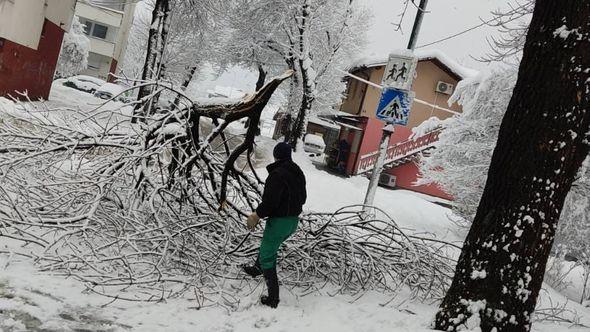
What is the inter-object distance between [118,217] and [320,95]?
31175 millimetres

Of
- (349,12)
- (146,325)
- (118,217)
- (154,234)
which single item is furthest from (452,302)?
(349,12)

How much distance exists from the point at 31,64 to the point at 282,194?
16.3 metres

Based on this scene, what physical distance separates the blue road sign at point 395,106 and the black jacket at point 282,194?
385 centimetres

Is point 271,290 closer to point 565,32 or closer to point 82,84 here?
point 565,32

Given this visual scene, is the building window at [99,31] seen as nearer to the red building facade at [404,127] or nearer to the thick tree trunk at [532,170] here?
the red building facade at [404,127]

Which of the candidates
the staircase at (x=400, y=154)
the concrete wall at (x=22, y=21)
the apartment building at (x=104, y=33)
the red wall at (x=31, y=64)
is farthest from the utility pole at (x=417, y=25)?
the apartment building at (x=104, y=33)

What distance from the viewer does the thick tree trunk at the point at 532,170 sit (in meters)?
3.84

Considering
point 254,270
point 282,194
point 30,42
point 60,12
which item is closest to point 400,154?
point 60,12

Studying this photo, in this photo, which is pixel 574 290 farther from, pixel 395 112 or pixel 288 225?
pixel 288 225

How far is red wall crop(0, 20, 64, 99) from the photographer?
15246 millimetres

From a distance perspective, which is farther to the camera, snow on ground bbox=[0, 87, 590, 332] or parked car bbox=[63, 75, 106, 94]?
parked car bbox=[63, 75, 106, 94]

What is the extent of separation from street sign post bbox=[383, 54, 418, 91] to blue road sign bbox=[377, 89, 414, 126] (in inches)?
4.1

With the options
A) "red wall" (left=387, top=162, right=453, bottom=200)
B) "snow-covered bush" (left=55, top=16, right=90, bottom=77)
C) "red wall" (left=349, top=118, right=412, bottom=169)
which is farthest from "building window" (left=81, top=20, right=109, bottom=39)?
"red wall" (left=387, top=162, right=453, bottom=200)

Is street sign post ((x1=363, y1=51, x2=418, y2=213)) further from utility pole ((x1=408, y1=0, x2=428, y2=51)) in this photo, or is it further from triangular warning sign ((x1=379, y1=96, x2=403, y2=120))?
utility pole ((x1=408, y1=0, x2=428, y2=51))
